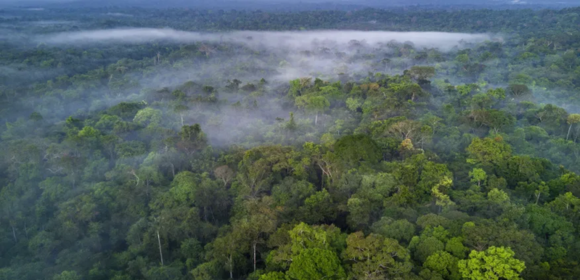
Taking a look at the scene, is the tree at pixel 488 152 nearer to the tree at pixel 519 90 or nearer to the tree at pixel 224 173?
the tree at pixel 224 173

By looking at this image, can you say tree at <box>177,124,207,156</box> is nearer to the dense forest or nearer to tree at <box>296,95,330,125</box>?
Answer: the dense forest

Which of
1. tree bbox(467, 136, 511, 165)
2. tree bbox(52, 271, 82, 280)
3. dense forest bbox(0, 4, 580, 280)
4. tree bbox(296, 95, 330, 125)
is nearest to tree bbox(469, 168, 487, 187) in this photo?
dense forest bbox(0, 4, 580, 280)

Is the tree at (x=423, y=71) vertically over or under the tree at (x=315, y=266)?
over

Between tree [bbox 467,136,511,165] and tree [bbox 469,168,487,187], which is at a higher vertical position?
tree [bbox 467,136,511,165]

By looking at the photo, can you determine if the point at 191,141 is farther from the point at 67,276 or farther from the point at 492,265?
the point at 492,265

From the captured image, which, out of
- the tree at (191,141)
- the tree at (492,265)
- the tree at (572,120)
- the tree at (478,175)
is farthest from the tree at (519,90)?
the tree at (191,141)

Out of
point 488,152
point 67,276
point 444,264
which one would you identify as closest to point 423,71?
point 488,152
